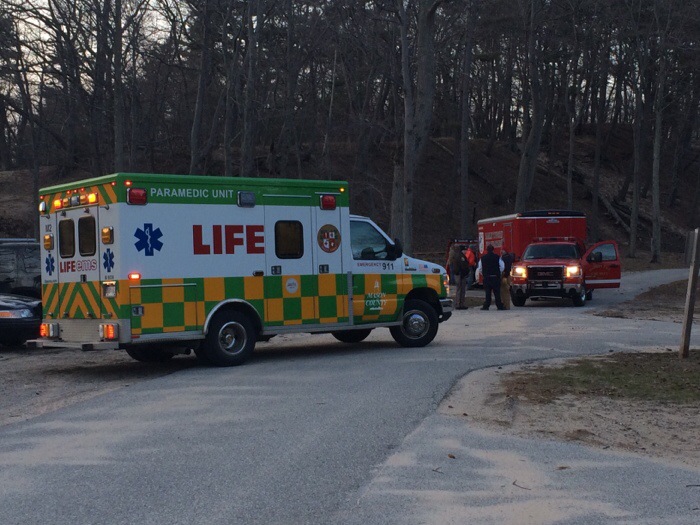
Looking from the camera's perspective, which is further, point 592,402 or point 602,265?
point 602,265

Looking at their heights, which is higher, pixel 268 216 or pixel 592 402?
pixel 268 216

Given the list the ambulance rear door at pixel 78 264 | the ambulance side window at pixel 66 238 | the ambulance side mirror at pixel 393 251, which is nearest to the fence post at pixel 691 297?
the ambulance side mirror at pixel 393 251

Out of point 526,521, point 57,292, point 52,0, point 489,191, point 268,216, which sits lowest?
point 526,521

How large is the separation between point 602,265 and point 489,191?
104 feet

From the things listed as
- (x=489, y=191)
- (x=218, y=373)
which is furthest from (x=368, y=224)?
(x=489, y=191)

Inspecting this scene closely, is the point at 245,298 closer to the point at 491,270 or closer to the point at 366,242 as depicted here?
the point at 366,242

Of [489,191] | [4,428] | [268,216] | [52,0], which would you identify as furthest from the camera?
[489,191]

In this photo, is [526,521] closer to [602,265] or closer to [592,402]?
[592,402]

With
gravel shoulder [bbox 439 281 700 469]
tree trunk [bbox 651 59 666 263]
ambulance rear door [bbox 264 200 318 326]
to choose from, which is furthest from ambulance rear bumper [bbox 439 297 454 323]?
tree trunk [bbox 651 59 666 263]

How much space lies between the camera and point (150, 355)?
50.7 ft

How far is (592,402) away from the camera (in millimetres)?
10797

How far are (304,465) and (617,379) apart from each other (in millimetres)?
5979

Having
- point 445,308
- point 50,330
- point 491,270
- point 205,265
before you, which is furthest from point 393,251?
point 491,270

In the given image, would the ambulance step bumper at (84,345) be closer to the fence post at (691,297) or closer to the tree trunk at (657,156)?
the fence post at (691,297)
